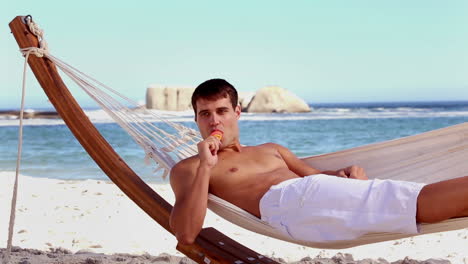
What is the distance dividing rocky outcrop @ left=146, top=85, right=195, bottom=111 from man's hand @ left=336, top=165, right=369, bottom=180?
26718 mm

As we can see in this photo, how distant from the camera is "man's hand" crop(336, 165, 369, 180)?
2.23 metres

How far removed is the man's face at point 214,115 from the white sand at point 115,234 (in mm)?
1346

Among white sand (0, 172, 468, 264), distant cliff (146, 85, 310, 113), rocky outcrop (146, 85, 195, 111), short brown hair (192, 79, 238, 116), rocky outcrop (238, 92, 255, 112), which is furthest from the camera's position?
rocky outcrop (146, 85, 195, 111)

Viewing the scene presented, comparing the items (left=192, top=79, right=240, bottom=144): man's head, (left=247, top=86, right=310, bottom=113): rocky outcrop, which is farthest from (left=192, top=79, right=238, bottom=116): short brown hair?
(left=247, top=86, right=310, bottom=113): rocky outcrop

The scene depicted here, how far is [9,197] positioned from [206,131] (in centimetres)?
338

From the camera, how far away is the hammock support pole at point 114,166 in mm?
1972

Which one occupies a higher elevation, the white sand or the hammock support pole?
the hammock support pole

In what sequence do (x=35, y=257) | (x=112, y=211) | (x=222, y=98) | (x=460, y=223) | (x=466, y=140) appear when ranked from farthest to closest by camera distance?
(x=112, y=211)
(x=35, y=257)
(x=466, y=140)
(x=222, y=98)
(x=460, y=223)

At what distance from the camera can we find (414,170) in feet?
7.97

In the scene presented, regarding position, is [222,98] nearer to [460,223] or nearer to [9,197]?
[460,223]

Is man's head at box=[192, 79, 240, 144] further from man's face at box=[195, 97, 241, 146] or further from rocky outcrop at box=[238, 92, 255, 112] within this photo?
rocky outcrop at box=[238, 92, 255, 112]

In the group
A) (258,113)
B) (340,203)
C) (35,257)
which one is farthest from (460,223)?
(258,113)

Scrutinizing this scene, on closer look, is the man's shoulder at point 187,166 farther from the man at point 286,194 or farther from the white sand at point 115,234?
the white sand at point 115,234

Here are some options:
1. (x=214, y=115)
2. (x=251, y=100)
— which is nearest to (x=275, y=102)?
(x=251, y=100)
